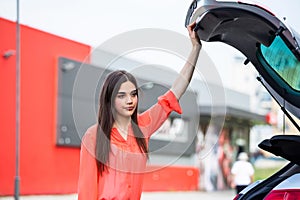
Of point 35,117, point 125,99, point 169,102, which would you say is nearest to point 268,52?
point 169,102

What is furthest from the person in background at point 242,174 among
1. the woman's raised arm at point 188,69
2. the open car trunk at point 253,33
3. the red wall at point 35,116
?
the woman's raised arm at point 188,69

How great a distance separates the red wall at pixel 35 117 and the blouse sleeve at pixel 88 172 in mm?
14363

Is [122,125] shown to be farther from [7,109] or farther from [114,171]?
[7,109]

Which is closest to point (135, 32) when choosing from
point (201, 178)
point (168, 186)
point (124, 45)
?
point (124, 45)

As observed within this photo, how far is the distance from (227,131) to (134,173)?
31820 mm

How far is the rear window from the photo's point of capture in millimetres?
3008

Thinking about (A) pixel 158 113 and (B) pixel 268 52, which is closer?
(B) pixel 268 52

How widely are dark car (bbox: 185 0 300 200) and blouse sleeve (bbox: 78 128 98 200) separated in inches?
30.2

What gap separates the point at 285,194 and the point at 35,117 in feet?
Answer: 53.8

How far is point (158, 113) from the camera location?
3535 mm

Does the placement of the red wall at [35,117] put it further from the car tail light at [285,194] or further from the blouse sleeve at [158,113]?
the car tail light at [285,194]

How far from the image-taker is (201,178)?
3067 centimetres

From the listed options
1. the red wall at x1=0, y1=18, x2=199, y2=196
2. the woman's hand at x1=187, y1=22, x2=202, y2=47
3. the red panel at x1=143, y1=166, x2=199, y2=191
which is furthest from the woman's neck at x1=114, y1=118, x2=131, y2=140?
the red panel at x1=143, y1=166, x2=199, y2=191

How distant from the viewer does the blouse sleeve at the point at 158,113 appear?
3537 millimetres
